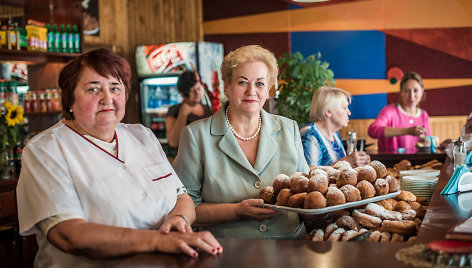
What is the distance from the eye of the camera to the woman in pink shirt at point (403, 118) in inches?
205

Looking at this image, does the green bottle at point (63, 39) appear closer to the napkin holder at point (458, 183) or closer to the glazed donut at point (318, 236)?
the glazed donut at point (318, 236)

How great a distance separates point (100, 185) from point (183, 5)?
6705mm

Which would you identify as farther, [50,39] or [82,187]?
[50,39]

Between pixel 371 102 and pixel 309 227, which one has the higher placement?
pixel 371 102

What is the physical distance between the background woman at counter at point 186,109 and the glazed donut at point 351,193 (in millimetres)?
3147

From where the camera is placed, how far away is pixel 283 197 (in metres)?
1.98

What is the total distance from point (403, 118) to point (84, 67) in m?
4.22

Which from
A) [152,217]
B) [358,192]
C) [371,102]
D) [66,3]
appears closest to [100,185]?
[152,217]

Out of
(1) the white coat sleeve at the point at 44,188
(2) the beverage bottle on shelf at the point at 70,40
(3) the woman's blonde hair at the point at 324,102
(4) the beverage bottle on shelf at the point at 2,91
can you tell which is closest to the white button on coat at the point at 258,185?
(1) the white coat sleeve at the point at 44,188

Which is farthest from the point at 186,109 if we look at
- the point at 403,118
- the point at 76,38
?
the point at 403,118

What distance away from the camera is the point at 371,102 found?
7371 millimetres

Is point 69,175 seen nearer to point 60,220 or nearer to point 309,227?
point 60,220

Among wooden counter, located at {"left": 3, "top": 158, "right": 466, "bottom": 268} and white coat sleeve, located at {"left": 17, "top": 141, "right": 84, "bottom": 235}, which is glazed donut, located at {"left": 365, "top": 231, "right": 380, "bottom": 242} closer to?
wooden counter, located at {"left": 3, "top": 158, "right": 466, "bottom": 268}

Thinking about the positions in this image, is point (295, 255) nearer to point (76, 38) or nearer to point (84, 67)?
point (84, 67)
